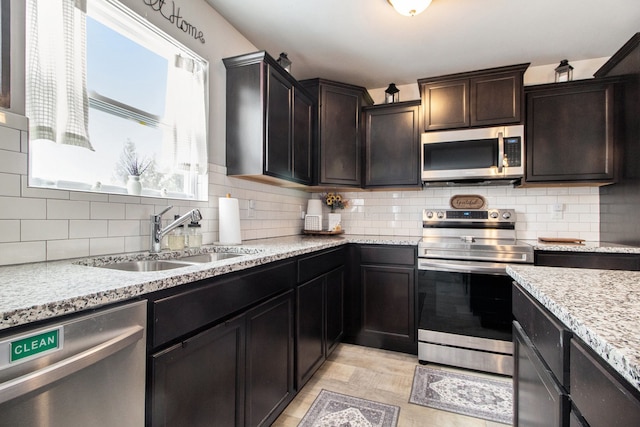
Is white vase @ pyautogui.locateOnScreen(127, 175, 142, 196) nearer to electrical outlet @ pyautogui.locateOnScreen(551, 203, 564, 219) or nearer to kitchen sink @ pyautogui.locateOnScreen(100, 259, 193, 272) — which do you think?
kitchen sink @ pyautogui.locateOnScreen(100, 259, 193, 272)

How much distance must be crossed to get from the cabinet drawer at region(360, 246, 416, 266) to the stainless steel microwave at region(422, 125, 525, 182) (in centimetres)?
70

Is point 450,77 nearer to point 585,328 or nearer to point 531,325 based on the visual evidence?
point 531,325

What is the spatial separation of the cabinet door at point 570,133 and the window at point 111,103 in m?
2.65

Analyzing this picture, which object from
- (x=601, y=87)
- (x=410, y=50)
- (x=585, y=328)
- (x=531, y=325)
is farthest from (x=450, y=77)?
(x=585, y=328)

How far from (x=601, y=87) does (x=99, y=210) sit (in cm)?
358

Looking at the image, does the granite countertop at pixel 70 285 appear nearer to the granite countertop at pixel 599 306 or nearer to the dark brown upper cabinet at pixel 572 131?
the granite countertop at pixel 599 306

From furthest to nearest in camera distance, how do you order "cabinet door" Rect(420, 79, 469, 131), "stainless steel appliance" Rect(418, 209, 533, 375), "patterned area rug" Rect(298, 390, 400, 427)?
"cabinet door" Rect(420, 79, 469, 131)
"stainless steel appliance" Rect(418, 209, 533, 375)
"patterned area rug" Rect(298, 390, 400, 427)

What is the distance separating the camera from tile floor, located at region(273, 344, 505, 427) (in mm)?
1743

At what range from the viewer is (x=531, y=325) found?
1000 mm

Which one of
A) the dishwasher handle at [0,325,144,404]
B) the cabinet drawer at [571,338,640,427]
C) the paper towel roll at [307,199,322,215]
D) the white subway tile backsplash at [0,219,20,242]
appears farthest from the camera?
the paper towel roll at [307,199,322,215]

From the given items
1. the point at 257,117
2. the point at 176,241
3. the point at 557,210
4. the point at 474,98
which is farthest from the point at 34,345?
the point at 557,210

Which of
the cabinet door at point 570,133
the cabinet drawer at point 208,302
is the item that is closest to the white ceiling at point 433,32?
the cabinet door at point 570,133

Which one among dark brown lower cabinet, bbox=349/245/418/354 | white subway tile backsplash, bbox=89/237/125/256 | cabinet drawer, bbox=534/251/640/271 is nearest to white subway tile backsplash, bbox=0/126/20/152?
white subway tile backsplash, bbox=89/237/125/256

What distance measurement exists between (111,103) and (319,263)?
1.51 meters
